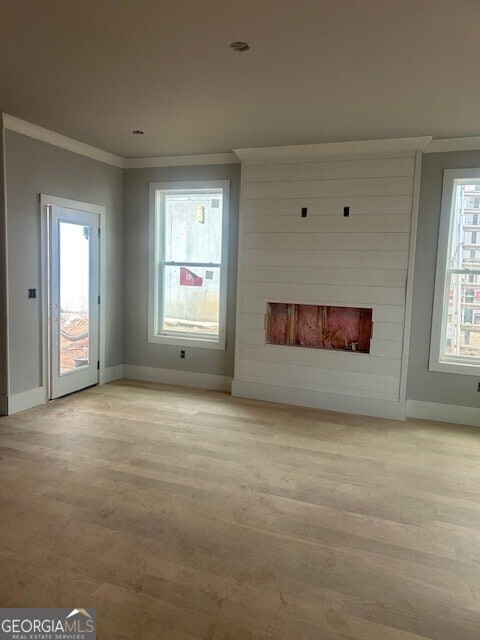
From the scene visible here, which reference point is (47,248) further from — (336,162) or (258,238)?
(336,162)

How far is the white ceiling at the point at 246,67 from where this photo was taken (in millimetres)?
2330

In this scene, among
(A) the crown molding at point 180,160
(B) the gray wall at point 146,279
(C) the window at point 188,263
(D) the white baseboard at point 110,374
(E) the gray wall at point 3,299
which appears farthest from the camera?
(D) the white baseboard at point 110,374

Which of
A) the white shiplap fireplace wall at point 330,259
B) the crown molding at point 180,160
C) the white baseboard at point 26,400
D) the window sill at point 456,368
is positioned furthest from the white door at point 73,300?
the window sill at point 456,368

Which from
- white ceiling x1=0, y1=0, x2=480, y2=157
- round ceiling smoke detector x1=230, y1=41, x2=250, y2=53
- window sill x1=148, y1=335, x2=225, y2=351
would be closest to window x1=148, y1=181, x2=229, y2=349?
window sill x1=148, y1=335, x2=225, y2=351

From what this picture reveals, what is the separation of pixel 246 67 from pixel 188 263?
2949 millimetres

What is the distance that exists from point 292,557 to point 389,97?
3.21 meters

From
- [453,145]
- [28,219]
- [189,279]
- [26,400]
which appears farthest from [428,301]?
[26,400]

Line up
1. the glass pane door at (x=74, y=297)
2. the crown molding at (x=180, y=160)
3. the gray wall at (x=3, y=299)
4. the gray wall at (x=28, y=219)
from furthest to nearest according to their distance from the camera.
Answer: the crown molding at (x=180, y=160) < the glass pane door at (x=74, y=297) < the gray wall at (x=28, y=219) < the gray wall at (x=3, y=299)

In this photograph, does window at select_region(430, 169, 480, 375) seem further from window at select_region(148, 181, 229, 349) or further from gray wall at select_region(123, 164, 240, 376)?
window at select_region(148, 181, 229, 349)

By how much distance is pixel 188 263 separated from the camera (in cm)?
564

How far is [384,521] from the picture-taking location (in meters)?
2.78

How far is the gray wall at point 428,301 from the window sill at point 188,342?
2210 millimetres

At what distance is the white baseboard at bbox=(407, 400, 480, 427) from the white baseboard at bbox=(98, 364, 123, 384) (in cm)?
361

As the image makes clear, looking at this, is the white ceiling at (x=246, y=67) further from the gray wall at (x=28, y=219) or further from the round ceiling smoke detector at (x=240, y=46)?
the gray wall at (x=28, y=219)
